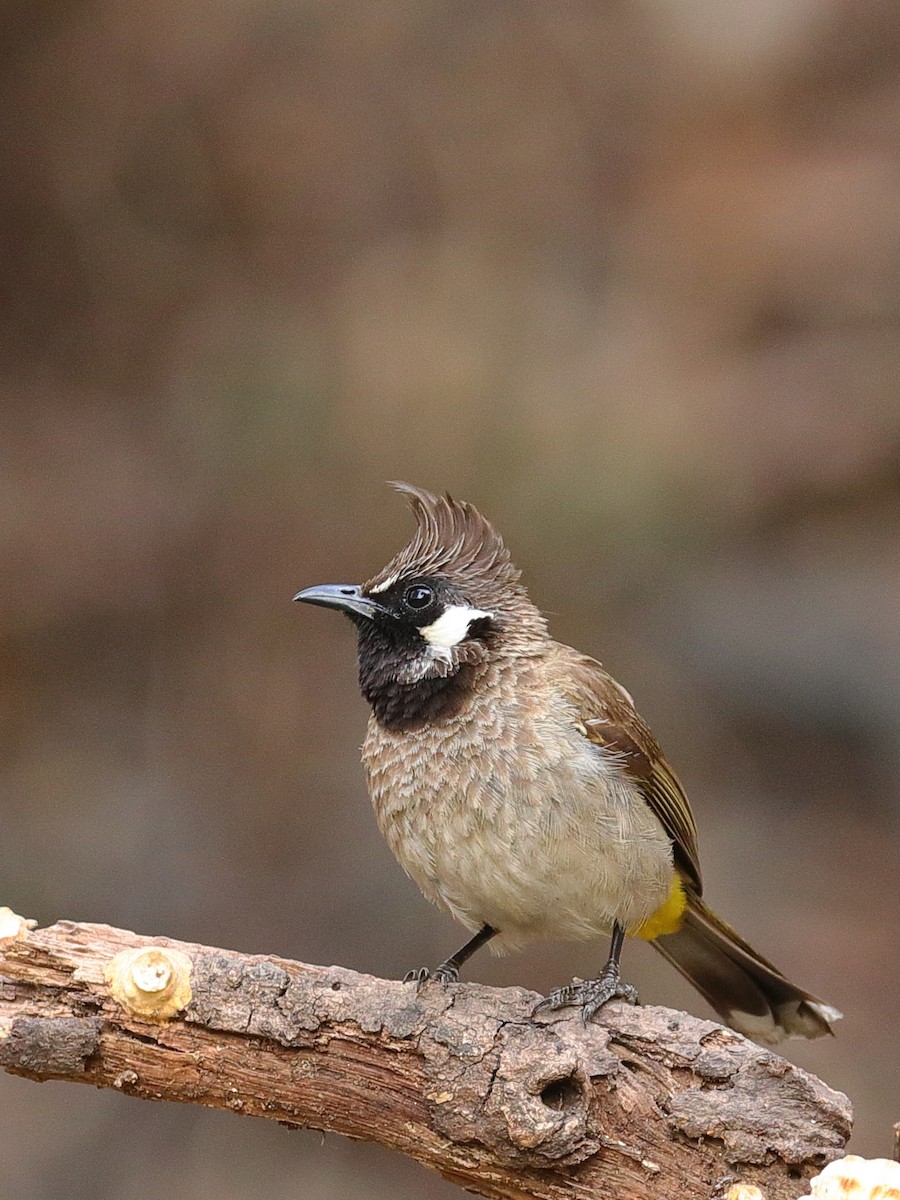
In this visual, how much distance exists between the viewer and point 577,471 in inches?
295

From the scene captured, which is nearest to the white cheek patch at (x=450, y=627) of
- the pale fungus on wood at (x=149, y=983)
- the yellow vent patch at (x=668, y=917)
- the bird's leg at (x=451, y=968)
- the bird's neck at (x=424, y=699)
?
the bird's neck at (x=424, y=699)

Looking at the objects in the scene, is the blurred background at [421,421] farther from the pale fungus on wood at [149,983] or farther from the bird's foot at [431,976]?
the pale fungus on wood at [149,983]

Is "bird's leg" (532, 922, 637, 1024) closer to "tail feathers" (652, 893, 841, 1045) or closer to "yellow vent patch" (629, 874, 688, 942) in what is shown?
"yellow vent patch" (629, 874, 688, 942)

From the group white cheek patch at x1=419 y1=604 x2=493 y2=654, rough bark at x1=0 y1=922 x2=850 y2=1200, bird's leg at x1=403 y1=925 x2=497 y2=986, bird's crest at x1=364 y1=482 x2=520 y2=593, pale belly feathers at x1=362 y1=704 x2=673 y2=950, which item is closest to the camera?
rough bark at x1=0 y1=922 x2=850 y2=1200

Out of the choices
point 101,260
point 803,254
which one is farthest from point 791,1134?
point 101,260

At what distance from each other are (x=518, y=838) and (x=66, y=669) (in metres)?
4.65

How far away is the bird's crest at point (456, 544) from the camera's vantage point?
4.17 metres

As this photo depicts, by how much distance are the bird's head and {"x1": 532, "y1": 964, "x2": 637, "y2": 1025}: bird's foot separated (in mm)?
872

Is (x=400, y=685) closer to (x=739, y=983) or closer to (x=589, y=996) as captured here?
(x=589, y=996)

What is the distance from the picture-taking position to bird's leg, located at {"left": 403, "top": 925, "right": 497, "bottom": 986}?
3.45 metres

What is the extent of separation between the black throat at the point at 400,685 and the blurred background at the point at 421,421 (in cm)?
327

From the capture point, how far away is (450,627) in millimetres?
4059

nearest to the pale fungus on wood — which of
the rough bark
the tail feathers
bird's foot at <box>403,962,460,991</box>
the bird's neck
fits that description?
the rough bark

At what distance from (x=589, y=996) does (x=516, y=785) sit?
60cm
